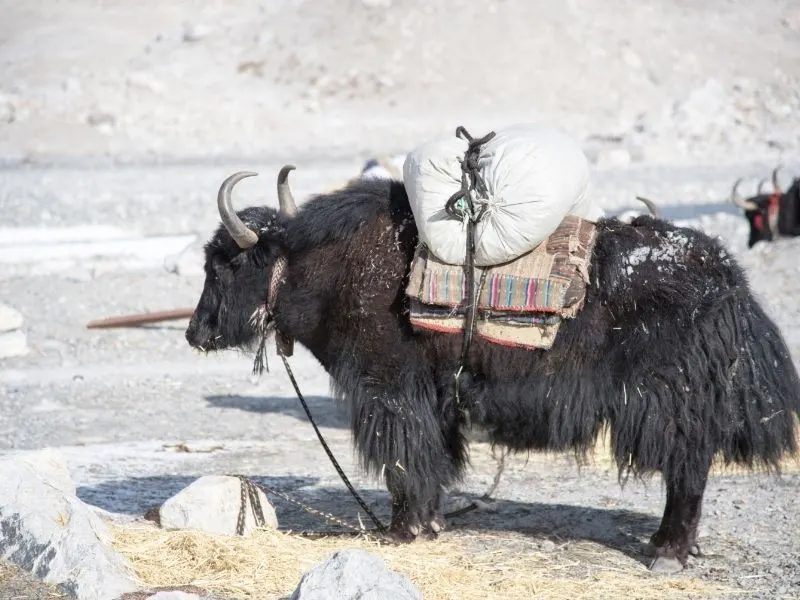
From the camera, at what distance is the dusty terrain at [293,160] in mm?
5277

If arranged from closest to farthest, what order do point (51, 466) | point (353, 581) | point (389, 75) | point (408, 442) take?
point (353, 581)
point (408, 442)
point (51, 466)
point (389, 75)

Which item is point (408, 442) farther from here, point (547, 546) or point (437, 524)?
point (547, 546)

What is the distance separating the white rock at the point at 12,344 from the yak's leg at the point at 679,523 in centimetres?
548

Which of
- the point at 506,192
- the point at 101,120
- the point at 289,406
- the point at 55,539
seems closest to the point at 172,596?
the point at 55,539

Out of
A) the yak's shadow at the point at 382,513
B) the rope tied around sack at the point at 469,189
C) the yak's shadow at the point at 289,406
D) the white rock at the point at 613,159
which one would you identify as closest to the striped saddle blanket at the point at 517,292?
the rope tied around sack at the point at 469,189

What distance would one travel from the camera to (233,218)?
4547 mm

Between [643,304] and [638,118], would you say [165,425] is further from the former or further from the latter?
[638,118]

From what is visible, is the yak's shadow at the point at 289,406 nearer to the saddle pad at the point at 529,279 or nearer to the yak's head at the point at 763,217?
the saddle pad at the point at 529,279

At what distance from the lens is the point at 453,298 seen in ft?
13.5

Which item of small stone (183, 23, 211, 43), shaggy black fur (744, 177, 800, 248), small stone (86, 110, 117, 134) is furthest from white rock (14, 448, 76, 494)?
small stone (183, 23, 211, 43)

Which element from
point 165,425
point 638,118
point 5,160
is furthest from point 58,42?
point 165,425

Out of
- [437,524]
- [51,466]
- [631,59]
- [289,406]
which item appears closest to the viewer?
[51,466]

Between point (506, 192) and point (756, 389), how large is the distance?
1089 millimetres

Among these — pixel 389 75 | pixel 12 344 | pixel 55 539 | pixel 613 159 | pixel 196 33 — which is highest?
pixel 196 33
